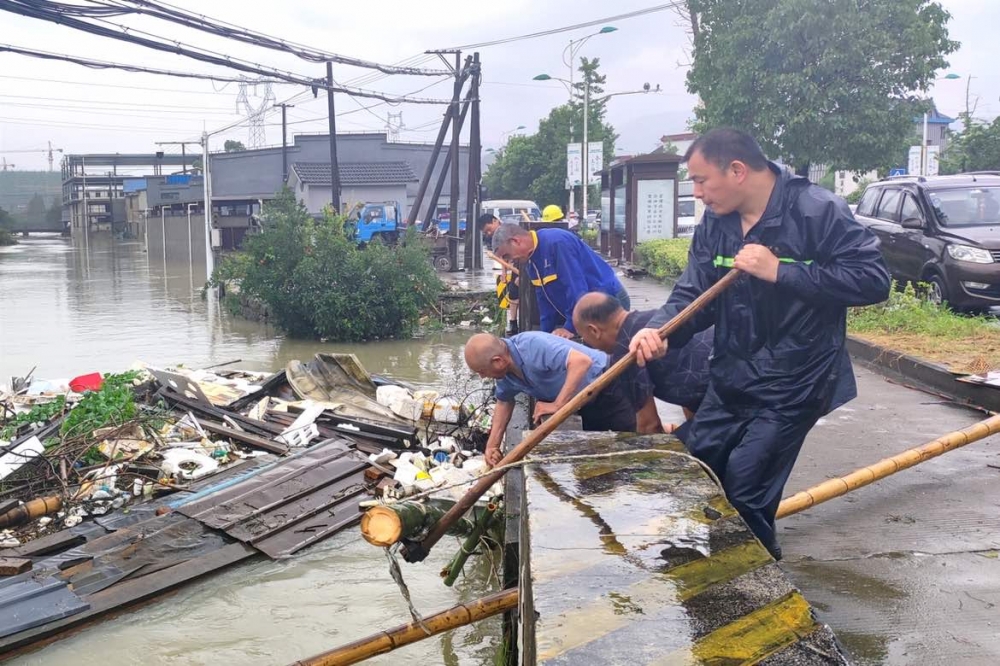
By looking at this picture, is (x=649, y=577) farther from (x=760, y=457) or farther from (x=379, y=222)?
(x=379, y=222)

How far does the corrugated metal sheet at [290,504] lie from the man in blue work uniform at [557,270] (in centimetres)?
196

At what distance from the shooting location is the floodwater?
5113 mm

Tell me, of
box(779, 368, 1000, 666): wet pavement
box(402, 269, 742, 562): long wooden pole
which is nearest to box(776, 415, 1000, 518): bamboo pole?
box(779, 368, 1000, 666): wet pavement

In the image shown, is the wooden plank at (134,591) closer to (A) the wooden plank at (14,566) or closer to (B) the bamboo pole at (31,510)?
(A) the wooden plank at (14,566)

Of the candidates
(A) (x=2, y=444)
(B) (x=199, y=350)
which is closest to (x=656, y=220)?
(B) (x=199, y=350)

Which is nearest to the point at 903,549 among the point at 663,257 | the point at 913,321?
the point at 913,321

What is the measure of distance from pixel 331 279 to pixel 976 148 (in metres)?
18.2

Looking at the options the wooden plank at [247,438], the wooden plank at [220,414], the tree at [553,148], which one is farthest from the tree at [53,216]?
the wooden plank at [247,438]

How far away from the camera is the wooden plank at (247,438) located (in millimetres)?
8109

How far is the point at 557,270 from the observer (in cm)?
725

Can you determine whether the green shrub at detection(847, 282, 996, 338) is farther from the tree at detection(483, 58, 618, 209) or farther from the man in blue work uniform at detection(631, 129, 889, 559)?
the tree at detection(483, 58, 618, 209)

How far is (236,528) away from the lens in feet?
21.2

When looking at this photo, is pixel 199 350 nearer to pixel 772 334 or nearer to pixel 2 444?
pixel 2 444

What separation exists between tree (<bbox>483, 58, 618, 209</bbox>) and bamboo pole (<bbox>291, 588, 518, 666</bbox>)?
43.3 m
